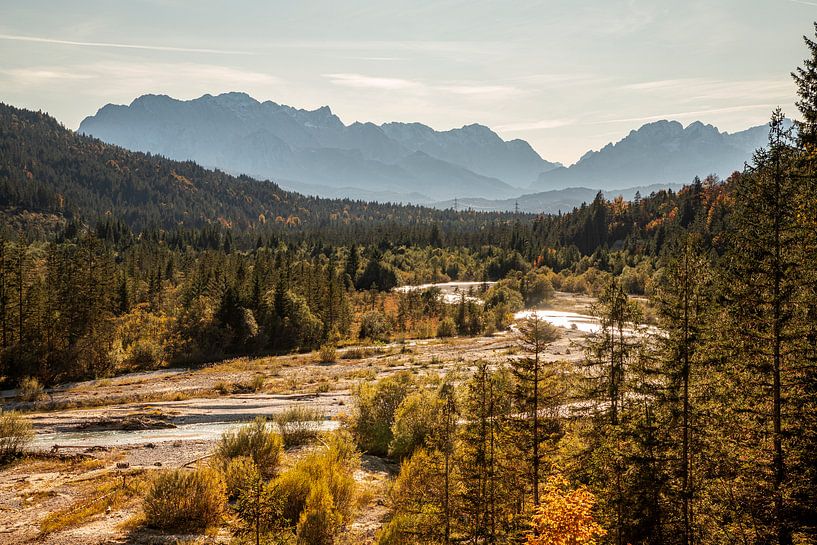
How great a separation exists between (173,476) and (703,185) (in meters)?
179

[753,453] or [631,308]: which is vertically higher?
[631,308]

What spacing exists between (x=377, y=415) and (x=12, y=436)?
16.1 m

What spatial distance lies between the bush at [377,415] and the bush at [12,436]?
1437 cm

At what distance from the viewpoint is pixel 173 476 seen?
15305 millimetres

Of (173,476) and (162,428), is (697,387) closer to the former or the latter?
(173,476)

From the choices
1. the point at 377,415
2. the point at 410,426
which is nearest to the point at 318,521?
the point at 410,426

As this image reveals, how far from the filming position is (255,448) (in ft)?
65.0

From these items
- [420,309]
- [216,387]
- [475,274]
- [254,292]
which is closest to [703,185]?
[475,274]

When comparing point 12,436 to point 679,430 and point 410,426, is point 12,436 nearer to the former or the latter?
point 410,426

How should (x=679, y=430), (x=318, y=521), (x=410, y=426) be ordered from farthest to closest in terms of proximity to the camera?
(x=410, y=426)
(x=679, y=430)
(x=318, y=521)

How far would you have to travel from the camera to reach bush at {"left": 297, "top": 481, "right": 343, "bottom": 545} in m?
13.9

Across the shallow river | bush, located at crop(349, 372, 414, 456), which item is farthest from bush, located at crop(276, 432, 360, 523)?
the shallow river

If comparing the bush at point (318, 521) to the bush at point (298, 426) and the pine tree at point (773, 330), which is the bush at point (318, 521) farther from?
the pine tree at point (773, 330)

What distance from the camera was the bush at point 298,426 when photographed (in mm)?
23812
